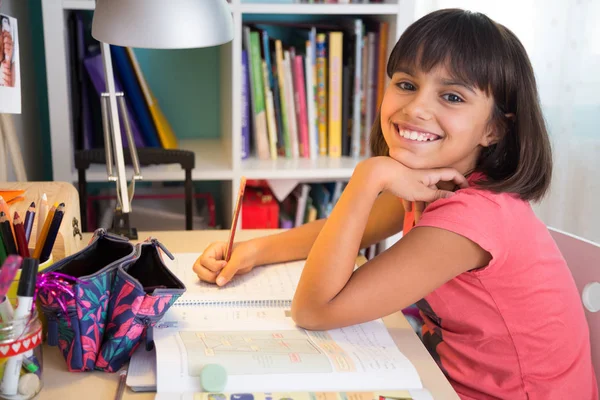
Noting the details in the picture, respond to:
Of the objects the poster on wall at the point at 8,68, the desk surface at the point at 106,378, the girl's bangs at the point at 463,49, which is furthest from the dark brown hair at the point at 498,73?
the poster on wall at the point at 8,68

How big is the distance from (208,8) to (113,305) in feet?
1.37

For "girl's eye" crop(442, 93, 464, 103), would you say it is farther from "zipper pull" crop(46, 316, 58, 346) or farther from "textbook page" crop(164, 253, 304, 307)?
"zipper pull" crop(46, 316, 58, 346)

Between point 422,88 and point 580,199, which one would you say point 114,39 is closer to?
point 422,88

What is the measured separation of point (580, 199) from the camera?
6.38ft

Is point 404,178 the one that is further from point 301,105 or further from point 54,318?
point 301,105

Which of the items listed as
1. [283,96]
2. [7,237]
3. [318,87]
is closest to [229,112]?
[283,96]

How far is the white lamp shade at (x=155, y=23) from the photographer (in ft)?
2.85

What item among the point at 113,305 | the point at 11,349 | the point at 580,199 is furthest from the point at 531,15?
the point at 11,349

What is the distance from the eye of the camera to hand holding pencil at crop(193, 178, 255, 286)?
42.2 inches

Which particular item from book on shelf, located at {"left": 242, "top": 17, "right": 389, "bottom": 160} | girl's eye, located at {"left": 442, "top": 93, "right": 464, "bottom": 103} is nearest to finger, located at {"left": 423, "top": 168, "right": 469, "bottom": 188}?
girl's eye, located at {"left": 442, "top": 93, "right": 464, "bottom": 103}

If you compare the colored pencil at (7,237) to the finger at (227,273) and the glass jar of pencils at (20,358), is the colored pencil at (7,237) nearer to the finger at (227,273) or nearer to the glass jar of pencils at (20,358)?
the glass jar of pencils at (20,358)

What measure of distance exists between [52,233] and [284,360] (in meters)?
0.33

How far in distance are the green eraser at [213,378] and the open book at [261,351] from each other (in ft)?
0.04

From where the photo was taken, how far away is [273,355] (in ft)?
2.77
